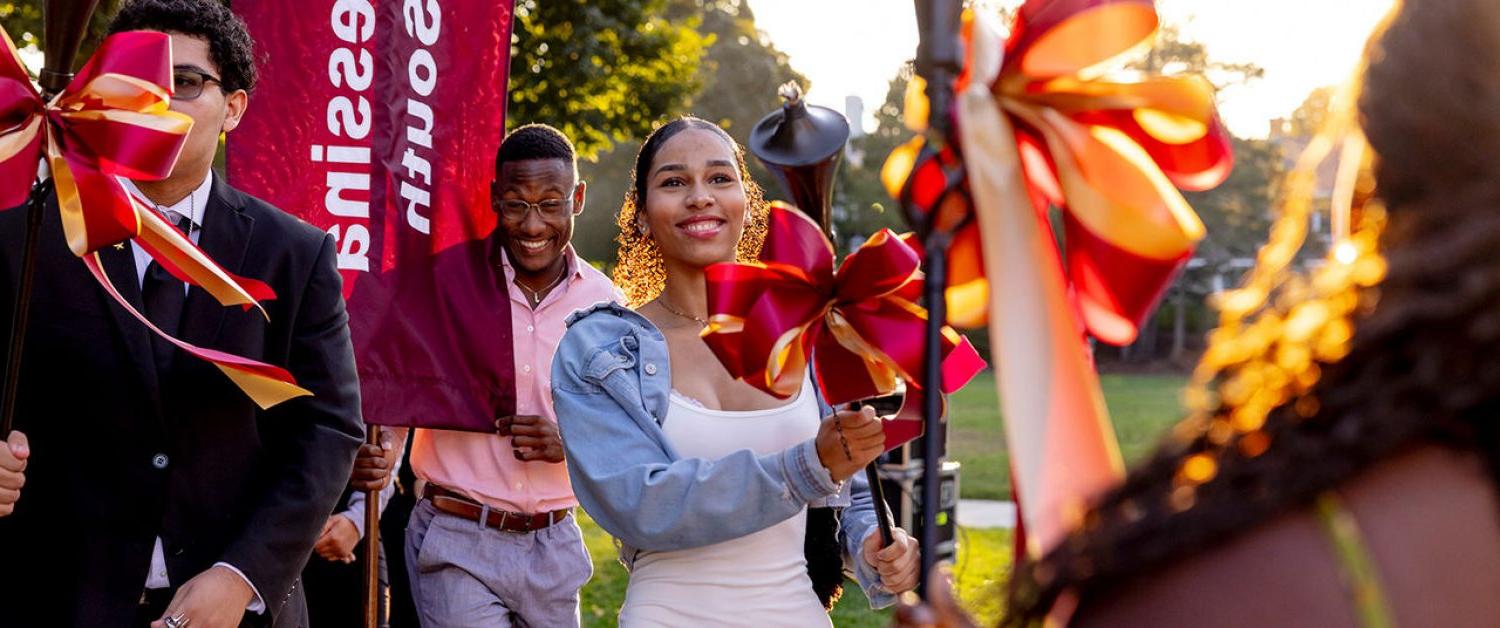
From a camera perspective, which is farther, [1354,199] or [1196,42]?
[1196,42]

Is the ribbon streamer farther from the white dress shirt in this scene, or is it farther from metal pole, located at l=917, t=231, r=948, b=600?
the white dress shirt

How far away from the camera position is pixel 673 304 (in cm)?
322

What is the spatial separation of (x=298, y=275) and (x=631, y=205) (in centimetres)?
89

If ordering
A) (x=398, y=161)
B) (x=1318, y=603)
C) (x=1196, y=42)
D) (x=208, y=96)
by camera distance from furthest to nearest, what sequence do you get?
(x=1196, y=42) → (x=398, y=161) → (x=208, y=96) → (x=1318, y=603)

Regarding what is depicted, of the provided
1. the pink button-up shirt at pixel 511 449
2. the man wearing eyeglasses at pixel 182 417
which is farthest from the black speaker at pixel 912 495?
the man wearing eyeglasses at pixel 182 417

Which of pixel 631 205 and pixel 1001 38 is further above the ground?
pixel 1001 38

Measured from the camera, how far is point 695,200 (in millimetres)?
3283

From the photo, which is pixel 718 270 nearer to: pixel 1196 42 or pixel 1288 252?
pixel 1288 252

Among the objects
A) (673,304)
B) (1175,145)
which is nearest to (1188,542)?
(1175,145)

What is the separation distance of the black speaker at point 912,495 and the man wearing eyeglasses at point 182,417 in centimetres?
364

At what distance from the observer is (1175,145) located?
5.54 ft

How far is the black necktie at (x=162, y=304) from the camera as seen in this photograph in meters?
2.84


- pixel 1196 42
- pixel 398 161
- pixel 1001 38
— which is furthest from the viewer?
pixel 1196 42

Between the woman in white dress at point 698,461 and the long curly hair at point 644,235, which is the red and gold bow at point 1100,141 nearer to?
the woman in white dress at point 698,461
